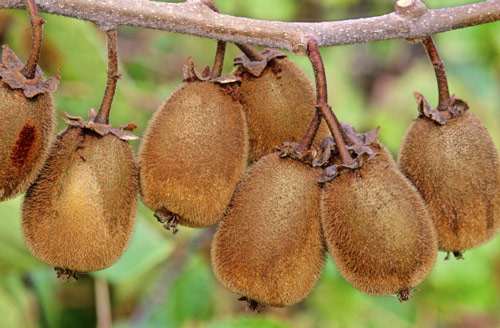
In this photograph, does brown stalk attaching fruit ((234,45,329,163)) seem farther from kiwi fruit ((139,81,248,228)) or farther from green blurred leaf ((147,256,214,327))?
green blurred leaf ((147,256,214,327))

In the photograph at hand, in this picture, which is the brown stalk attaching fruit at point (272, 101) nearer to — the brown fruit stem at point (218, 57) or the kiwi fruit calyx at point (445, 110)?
the brown fruit stem at point (218, 57)

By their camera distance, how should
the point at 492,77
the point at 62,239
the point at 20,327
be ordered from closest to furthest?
the point at 62,239 < the point at 20,327 < the point at 492,77

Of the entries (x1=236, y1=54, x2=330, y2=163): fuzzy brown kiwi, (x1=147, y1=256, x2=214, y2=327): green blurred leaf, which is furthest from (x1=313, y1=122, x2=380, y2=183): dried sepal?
(x1=147, y1=256, x2=214, y2=327): green blurred leaf

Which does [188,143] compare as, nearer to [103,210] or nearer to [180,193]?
[180,193]

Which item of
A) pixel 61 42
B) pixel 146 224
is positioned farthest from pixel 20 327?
pixel 61 42

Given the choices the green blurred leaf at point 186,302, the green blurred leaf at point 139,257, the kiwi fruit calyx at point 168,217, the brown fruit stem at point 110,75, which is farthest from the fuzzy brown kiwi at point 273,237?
the green blurred leaf at point 186,302
